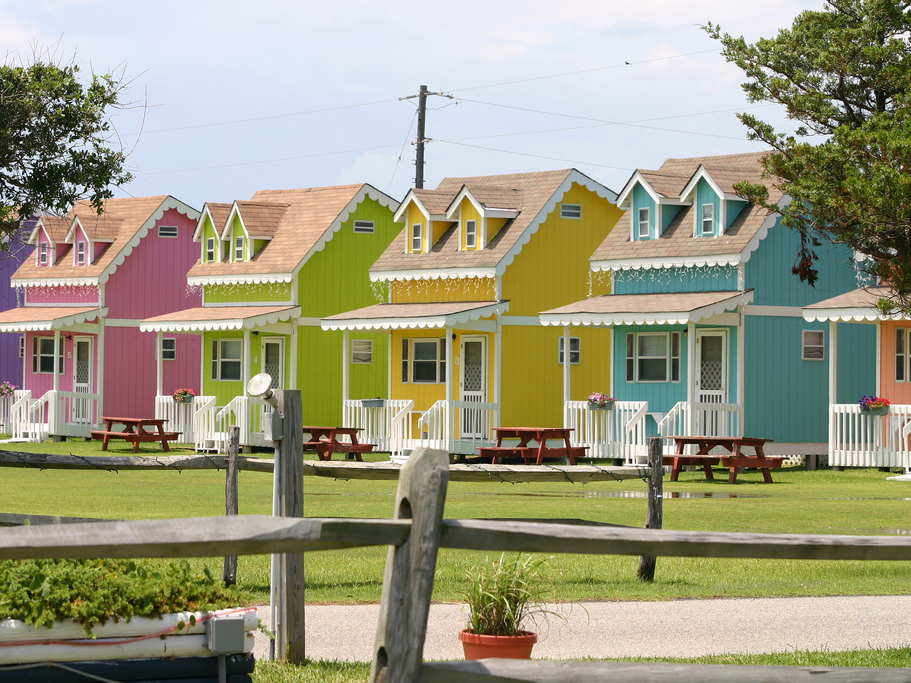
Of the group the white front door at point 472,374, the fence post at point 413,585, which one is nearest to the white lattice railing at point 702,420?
the white front door at point 472,374

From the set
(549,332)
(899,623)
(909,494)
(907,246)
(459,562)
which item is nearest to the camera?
(899,623)

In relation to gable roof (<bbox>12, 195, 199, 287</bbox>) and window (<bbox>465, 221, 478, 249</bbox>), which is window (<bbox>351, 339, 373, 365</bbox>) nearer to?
window (<bbox>465, 221, 478, 249</bbox>)

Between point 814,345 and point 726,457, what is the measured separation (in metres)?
5.51

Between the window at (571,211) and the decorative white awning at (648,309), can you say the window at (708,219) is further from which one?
the window at (571,211)

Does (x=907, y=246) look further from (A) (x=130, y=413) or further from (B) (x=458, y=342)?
(A) (x=130, y=413)

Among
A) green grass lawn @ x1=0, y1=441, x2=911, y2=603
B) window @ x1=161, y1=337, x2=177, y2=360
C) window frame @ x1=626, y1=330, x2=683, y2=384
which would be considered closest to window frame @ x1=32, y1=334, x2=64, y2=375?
window @ x1=161, y1=337, x2=177, y2=360

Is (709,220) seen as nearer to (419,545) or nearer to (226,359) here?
(226,359)

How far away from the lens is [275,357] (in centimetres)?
3912

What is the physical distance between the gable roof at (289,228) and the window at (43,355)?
6.20 metres

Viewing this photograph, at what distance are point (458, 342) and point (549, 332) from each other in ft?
7.45

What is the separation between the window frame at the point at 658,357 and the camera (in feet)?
102

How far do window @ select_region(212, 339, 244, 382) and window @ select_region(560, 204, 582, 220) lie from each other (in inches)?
418

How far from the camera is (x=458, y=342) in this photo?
113ft

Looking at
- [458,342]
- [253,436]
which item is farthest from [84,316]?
[458,342]
